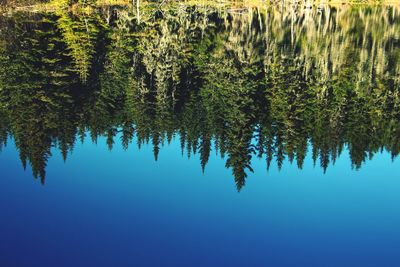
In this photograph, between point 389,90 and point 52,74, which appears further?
point 52,74

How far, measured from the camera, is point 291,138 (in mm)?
38875

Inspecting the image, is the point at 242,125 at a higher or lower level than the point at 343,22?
lower

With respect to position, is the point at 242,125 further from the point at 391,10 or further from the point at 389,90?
the point at 391,10

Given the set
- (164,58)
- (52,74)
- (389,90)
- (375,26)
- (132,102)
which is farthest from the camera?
(375,26)

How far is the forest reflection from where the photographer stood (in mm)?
37531

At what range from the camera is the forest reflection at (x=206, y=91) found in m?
37.5

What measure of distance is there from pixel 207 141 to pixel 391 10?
92505 mm

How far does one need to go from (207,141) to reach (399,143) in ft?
50.1

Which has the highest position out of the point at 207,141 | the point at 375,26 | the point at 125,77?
the point at 375,26

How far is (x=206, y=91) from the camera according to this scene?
50406 mm

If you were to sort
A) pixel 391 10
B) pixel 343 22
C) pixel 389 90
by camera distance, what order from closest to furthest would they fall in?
1. pixel 389 90
2. pixel 343 22
3. pixel 391 10

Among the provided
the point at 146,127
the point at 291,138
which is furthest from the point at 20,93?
the point at 291,138

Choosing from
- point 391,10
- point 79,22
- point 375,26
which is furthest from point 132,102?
point 391,10

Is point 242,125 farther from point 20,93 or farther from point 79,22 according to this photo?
point 79,22
